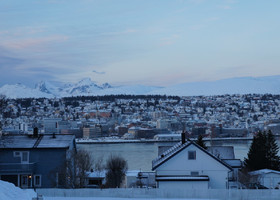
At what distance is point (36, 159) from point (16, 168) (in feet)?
2.72

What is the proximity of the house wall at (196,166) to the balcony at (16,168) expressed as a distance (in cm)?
467

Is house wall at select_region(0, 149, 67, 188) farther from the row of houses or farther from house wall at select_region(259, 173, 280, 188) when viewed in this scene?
house wall at select_region(259, 173, 280, 188)

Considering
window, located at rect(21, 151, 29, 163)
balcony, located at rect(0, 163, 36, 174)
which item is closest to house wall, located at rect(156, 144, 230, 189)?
balcony, located at rect(0, 163, 36, 174)

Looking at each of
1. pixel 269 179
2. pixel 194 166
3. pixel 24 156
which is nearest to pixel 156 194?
pixel 194 166

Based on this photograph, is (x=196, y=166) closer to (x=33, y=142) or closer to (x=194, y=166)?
(x=194, y=166)

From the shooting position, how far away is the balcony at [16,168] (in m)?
17.0

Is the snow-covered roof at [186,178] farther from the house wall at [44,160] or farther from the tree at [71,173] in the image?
the house wall at [44,160]

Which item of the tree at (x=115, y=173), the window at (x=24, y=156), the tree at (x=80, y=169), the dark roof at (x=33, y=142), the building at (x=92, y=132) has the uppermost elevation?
the building at (x=92, y=132)

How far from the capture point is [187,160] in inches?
699

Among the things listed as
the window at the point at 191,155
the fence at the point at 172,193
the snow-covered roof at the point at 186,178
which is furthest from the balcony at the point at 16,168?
the window at the point at 191,155

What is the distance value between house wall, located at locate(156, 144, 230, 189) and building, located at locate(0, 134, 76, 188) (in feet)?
12.2

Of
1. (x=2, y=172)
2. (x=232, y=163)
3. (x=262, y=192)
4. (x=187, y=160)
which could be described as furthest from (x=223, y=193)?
(x=232, y=163)

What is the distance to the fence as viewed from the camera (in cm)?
1406

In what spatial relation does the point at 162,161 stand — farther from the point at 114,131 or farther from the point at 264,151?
the point at 114,131
